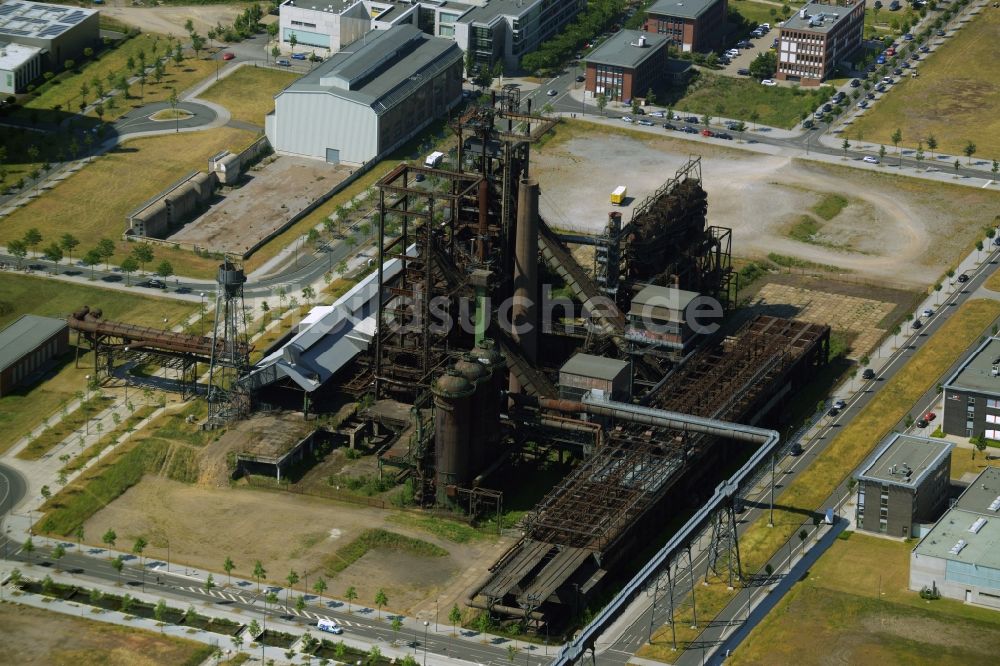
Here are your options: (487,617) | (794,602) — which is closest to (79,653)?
(487,617)

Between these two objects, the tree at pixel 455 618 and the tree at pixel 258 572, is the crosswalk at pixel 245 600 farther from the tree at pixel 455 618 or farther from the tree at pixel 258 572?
the tree at pixel 455 618

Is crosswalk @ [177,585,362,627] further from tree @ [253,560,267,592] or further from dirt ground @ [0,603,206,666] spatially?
dirt ground @ [0,603,206,666]

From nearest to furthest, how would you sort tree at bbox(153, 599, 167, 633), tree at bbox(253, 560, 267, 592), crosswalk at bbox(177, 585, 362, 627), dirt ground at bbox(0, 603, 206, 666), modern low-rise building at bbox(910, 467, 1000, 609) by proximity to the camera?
dirt ground at bbox(0, 603, 206, 666) < tree at bbox(153, 599, 167, 633) < crosswalk at bbox(177, 585, 362, 627) < modern low-rise building at bbox(910, 467, 1000, 609) < tree at bbox(253, 560, 267, 592)

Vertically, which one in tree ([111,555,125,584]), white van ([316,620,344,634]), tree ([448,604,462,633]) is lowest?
tree ([111,555,125,584])

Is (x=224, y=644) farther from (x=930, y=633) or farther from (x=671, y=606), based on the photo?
(x=930, y=633)

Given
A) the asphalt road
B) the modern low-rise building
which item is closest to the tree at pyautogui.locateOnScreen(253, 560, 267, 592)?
the asphalt road

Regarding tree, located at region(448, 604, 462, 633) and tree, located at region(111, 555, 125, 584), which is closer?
tree, located at region(448, 604, 462, 633)

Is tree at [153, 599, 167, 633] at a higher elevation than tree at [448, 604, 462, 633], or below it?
below
